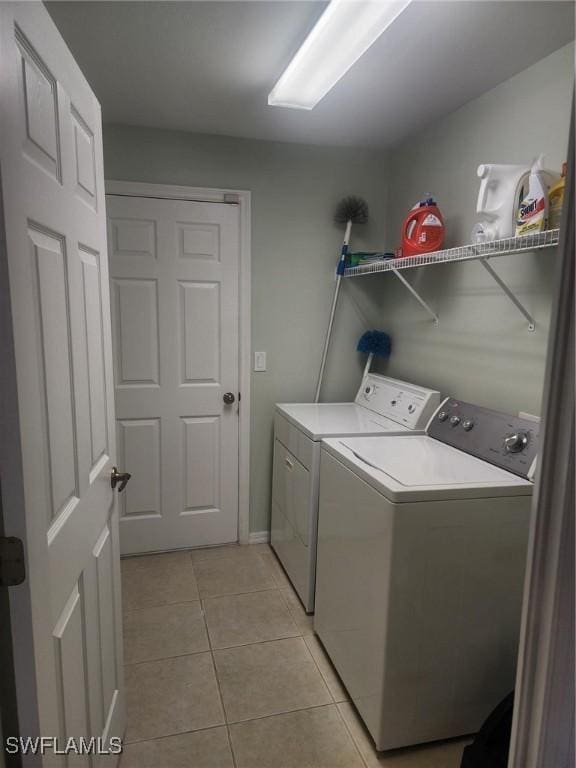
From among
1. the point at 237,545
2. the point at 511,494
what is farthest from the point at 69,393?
the point at 237,545

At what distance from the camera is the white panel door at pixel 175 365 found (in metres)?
2.60

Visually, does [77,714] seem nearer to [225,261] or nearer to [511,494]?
[511,494]

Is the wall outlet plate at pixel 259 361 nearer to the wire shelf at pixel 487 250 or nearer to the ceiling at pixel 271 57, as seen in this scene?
the wire shelf at pixel 487 250

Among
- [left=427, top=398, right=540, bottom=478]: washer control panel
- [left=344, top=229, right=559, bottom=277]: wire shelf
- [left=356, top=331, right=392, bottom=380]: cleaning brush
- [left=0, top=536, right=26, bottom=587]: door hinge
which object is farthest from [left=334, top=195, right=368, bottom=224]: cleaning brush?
[left=0, top=536, right=26, bottom=587]: door hinge

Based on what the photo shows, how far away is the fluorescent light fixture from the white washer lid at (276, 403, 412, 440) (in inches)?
56.1

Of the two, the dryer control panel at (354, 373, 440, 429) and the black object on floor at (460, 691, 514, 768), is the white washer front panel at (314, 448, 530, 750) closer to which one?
the black object on floor at (460, 691, 514, 768)

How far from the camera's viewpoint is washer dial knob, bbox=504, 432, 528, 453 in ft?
5.44

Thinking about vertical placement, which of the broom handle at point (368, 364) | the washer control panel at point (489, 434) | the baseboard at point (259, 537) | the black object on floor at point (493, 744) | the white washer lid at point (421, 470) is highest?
the broom handle at point (368, 364)

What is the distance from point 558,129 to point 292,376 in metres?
1.78

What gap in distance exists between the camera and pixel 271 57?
1.79m

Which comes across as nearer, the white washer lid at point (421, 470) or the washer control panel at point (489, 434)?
the white washer lid at point (421, 470)

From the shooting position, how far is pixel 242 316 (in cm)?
278

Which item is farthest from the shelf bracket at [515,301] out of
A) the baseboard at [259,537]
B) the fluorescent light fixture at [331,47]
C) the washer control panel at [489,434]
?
the baseboard at [259,537]

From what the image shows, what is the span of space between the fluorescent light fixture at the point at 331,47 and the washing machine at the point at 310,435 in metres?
1.40
